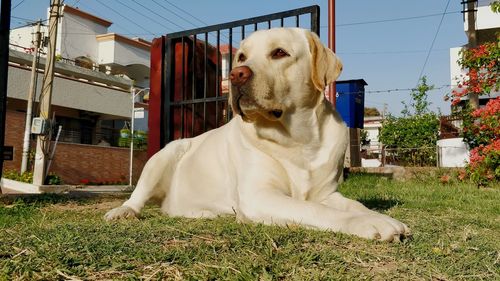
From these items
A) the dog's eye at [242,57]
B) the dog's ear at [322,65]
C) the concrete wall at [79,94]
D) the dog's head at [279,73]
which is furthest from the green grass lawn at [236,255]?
the concrete wall at [79,94]

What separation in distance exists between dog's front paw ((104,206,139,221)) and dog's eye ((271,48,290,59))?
1410mm

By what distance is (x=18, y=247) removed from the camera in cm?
154

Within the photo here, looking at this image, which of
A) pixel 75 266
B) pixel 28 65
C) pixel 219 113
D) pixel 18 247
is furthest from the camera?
pixel 28 65

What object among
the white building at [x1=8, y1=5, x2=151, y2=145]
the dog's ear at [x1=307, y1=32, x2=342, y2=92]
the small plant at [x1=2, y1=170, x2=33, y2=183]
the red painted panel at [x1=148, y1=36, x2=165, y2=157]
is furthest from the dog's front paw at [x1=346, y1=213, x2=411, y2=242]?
the white building at [x1=8, y1=5, x2=151, y2=145]

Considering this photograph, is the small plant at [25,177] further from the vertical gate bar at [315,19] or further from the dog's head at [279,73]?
the dog's head at [279,73]

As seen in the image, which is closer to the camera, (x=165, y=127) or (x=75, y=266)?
(x=75, y=266)

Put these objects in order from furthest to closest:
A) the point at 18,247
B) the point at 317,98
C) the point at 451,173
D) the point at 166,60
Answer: the point at 451,173 → the point at 166,60 → the point at 317,98 → the point at 18,247

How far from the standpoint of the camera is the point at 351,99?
461 inches

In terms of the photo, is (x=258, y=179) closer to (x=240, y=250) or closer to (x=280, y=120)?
(x=280, y=120)

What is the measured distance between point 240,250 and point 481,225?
208cm

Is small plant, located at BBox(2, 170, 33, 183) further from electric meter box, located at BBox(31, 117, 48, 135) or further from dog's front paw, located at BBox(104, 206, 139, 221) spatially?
dog's front paw, located at BBox(104, 206, 139, 221)

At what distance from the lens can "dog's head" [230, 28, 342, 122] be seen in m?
2.53

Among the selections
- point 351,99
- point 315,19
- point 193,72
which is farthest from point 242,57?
point 351,99

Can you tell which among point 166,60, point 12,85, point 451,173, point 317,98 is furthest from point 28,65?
point 317,98
